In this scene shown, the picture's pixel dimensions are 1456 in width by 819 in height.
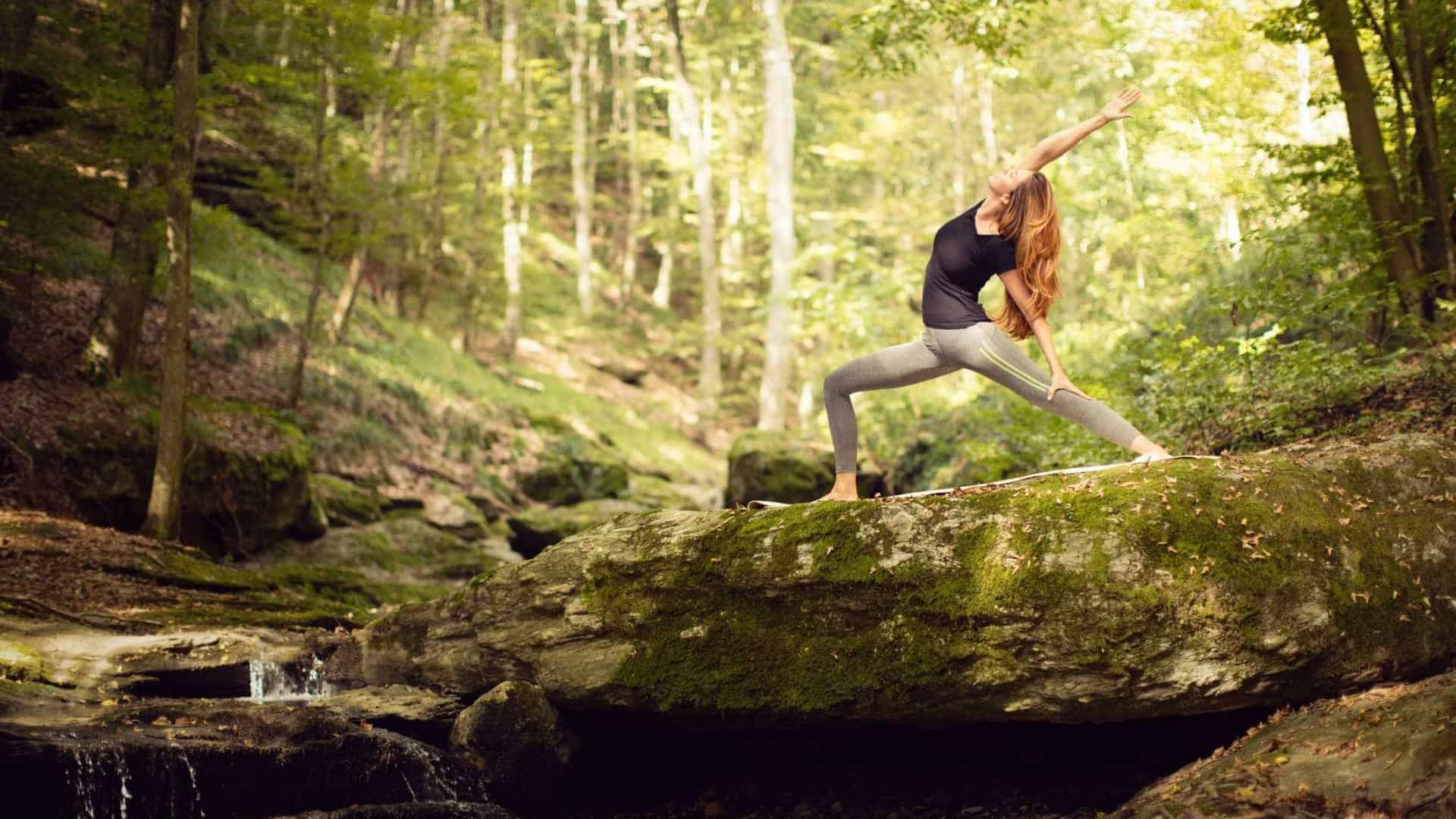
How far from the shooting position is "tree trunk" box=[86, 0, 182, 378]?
12.6 m

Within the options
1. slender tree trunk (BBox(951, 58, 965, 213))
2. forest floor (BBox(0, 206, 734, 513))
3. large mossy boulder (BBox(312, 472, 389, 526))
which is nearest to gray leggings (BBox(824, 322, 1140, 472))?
forest floor (BBox(0, 206, 734, 513))

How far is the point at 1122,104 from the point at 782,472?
473 inches

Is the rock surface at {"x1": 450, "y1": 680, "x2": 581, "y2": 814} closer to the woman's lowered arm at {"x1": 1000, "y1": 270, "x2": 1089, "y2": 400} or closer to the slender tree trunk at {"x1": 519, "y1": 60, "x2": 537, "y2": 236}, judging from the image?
the woman's lowered arm at {"x1": 1000, "y1": 270, "x2": 1089, "y2": 400}

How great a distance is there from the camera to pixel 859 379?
5.68m

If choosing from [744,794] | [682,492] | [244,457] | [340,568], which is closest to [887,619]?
[744,794]

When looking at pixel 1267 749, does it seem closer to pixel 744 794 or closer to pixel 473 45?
pixel 744 794

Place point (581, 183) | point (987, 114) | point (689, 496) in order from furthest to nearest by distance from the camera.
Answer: point (581, 183), point (987, 114), point (689, 496)

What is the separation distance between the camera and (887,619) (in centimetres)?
550

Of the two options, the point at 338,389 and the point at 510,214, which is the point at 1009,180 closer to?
the point at 338,389

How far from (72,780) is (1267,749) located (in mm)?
5929

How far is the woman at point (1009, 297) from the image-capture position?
5.26 meters

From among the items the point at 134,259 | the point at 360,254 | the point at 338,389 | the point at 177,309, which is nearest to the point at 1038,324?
the point at 177,309

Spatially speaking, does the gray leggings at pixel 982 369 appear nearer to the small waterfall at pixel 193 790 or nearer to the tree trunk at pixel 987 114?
the small waterfall at pixel 193 790

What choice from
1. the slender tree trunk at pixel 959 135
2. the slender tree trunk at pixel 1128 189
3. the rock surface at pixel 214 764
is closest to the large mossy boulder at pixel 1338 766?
the rock surface at pixel 214 764
